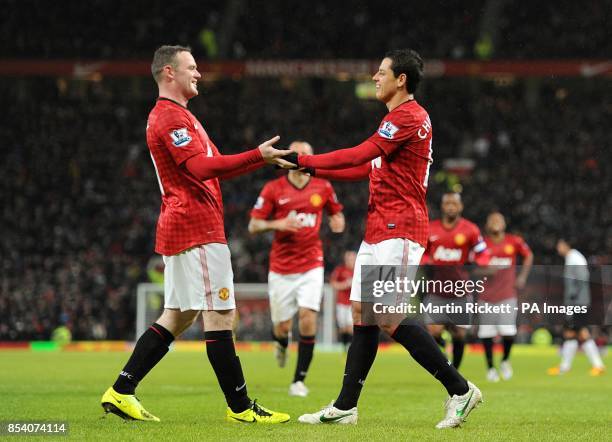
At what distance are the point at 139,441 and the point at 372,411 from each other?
3.21 m

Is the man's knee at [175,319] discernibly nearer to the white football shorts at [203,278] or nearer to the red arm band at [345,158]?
the white football shorts at [203,278]

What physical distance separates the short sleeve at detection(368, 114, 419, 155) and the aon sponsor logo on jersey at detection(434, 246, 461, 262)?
665 centimetres

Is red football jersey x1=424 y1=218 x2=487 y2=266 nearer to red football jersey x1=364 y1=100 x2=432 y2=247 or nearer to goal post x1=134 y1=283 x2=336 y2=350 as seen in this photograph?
red football jersey x1=364 y1=100 x2=432 y2=247

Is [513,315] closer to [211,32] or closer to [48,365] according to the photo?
[48,365]

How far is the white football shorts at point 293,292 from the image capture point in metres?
11.7

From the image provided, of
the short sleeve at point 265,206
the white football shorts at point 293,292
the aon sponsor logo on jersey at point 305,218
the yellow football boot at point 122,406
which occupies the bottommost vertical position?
the yellow football boot at point 122,406

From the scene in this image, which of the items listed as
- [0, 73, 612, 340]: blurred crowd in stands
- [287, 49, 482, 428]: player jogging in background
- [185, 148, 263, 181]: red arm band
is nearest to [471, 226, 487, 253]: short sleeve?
[287, 49, 482, 428]: player jogging in background

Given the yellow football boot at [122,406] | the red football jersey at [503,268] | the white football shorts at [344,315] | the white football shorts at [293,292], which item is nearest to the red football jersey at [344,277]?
the white football shorts at [344,315]

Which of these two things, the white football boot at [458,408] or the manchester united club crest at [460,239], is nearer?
the white football boot at [458,408]

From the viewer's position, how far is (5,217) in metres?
31.0

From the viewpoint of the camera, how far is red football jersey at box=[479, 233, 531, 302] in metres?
15.1

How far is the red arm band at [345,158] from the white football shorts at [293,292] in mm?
4742

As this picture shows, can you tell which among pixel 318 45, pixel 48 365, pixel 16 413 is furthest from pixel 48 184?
pixel 16 413

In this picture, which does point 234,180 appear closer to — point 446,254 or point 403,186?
point 446,254
